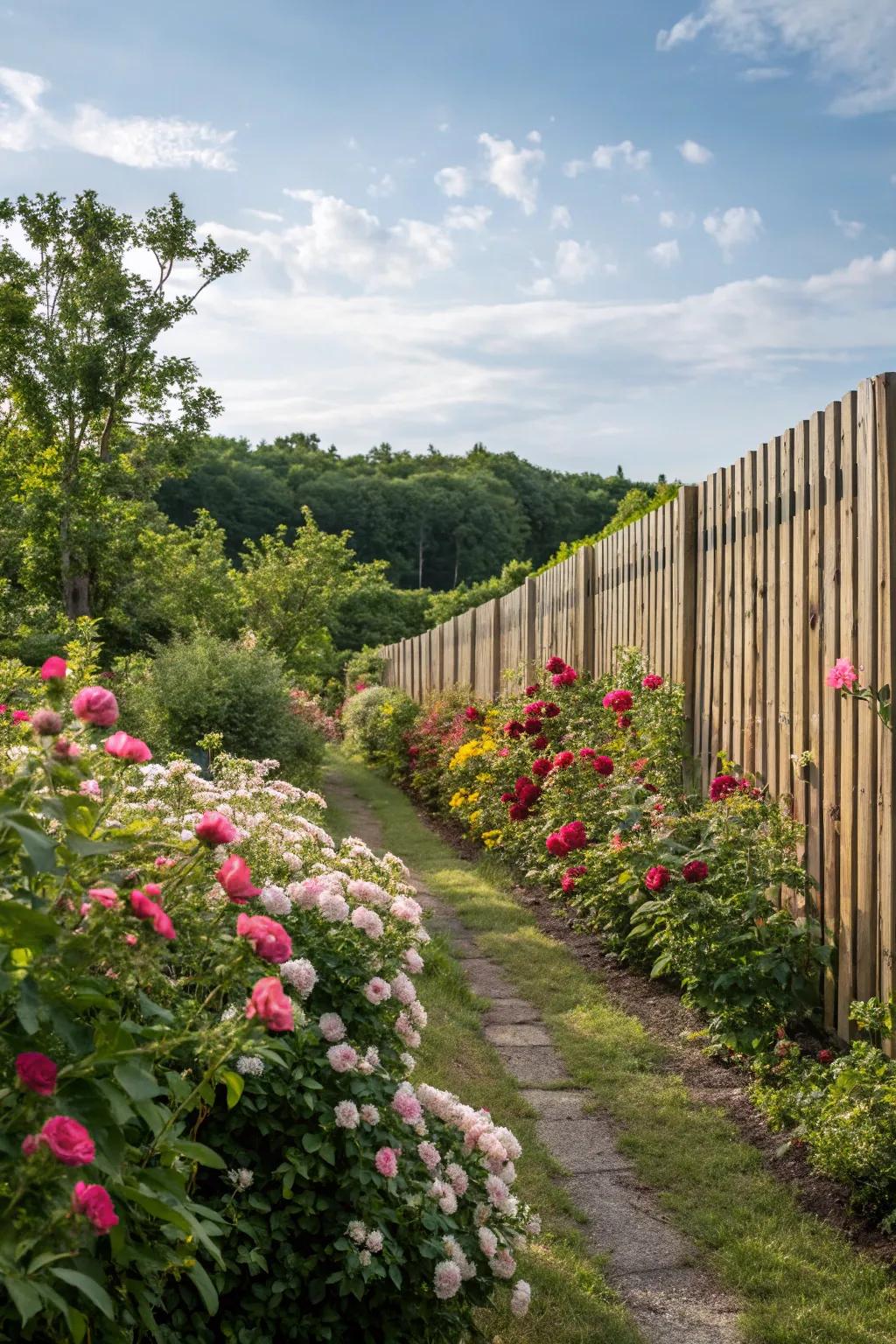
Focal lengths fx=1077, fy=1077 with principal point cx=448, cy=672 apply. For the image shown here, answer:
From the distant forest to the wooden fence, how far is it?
40.0 metres

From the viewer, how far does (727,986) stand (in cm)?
418

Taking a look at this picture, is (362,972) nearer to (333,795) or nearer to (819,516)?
(819,516)

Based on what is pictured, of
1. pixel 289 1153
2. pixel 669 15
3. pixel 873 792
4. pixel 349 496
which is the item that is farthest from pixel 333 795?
pixel 349 496

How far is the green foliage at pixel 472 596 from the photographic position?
29.5 meters

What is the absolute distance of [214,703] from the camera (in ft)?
29.3

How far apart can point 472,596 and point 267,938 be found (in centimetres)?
3376

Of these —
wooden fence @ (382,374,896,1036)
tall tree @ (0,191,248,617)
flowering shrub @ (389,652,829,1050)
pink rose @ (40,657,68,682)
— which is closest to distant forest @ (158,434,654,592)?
tall tree @ (0,191,248,617)

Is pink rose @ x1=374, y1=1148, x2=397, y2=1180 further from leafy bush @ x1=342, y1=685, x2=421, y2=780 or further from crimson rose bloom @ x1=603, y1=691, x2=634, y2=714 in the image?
leafy bush @ x1=342, y1=685, x2=421, y2=780

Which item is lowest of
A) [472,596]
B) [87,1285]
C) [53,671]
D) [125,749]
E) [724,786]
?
[87,1285]

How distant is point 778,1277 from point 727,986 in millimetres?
1400

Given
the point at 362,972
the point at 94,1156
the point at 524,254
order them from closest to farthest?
the point at 94,1156, the point at 362,972, the point at 524,254

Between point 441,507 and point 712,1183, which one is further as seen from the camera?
point 441,507

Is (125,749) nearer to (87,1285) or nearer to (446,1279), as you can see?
(87,1285)

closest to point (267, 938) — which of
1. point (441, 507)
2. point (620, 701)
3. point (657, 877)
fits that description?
point (657, 877)
